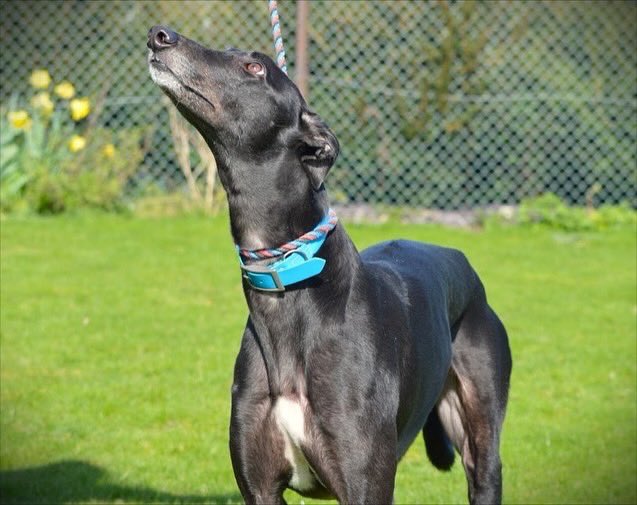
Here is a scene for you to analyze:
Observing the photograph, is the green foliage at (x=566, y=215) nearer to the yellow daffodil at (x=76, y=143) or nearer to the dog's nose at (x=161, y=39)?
the yellow daffodil at (x=76, y=143)

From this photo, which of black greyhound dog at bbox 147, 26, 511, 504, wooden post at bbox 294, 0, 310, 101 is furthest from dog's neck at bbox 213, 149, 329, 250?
wooden post at bbox 294, 0, 310, 101

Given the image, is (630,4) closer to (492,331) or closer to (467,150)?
(467,150)

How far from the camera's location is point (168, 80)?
134 inches

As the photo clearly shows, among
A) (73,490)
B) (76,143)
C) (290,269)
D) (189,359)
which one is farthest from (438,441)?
(76,143)

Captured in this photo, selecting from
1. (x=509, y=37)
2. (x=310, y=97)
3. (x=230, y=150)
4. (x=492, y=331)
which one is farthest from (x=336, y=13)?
(x=230, y=150)

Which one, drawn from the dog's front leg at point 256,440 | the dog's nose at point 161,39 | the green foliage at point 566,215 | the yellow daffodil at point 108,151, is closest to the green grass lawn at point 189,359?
the green foliage at point 566,215

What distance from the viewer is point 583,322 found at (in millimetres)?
8484

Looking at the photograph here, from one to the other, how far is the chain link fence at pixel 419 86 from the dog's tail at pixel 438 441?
22.9 feet

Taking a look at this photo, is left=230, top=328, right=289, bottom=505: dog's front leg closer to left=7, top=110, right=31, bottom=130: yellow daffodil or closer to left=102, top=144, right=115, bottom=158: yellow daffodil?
left=7, top=110, right=31, bottom=130: yellow daffodil

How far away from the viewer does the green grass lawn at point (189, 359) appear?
18.7 feet

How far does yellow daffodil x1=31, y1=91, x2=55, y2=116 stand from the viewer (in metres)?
11.1

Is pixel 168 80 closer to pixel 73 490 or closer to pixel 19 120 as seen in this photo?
pixel 73 490

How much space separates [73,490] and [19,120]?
19.6 ft

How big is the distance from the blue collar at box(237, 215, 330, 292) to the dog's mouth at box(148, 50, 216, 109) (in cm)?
53
